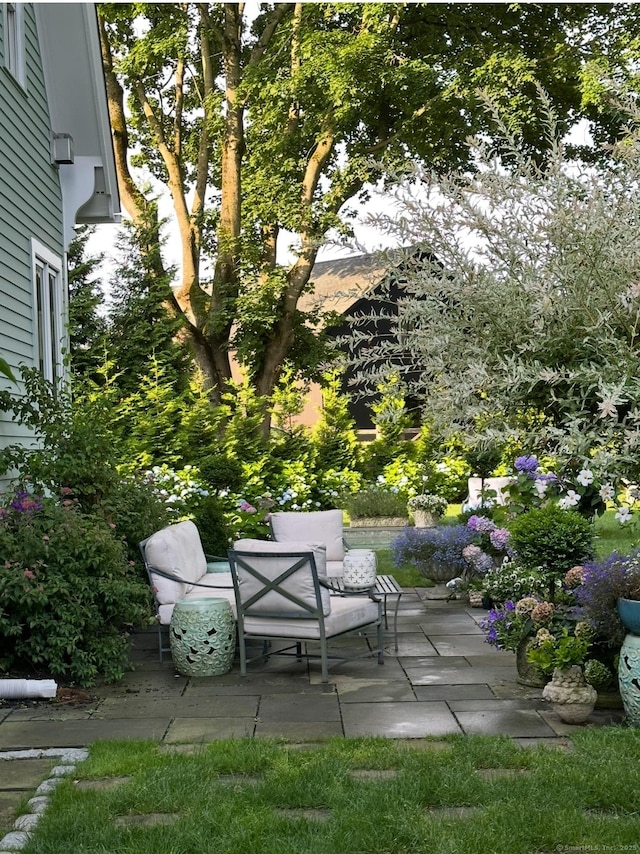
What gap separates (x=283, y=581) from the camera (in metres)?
6.09

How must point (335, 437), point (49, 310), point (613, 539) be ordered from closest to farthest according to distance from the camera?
1. point (49, 310)
2. point (613, 539)
3. point (335, 437)

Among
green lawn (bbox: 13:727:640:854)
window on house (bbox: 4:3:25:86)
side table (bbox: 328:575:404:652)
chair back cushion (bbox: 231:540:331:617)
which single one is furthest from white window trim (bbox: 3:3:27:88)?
green lawn (bbox: 13:727:640:854)

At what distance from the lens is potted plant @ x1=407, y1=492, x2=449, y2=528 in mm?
12609

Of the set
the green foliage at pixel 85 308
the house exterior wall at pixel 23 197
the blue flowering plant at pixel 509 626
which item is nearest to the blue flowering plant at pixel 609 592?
the blue flowering plant at pixel 509 626

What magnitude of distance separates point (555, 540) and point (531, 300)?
2.54 m

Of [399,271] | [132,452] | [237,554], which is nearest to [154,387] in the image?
[132,452]

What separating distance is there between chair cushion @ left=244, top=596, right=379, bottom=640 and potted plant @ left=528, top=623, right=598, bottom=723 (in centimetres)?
149

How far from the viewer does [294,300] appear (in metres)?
16.8

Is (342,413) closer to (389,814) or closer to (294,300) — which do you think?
(294,300)

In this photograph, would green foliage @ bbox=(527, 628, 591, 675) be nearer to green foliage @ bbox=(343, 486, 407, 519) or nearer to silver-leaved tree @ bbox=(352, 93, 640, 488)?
silver-leaved tree @ bbox=(352, 93, 640, 488)

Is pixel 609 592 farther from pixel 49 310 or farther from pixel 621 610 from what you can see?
pixel 49 310

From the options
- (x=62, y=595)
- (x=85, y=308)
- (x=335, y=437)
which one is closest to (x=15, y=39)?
(x=62, y=595)

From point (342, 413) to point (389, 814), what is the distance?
13346 mm

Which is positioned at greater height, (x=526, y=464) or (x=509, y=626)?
(x=526, y=464)
